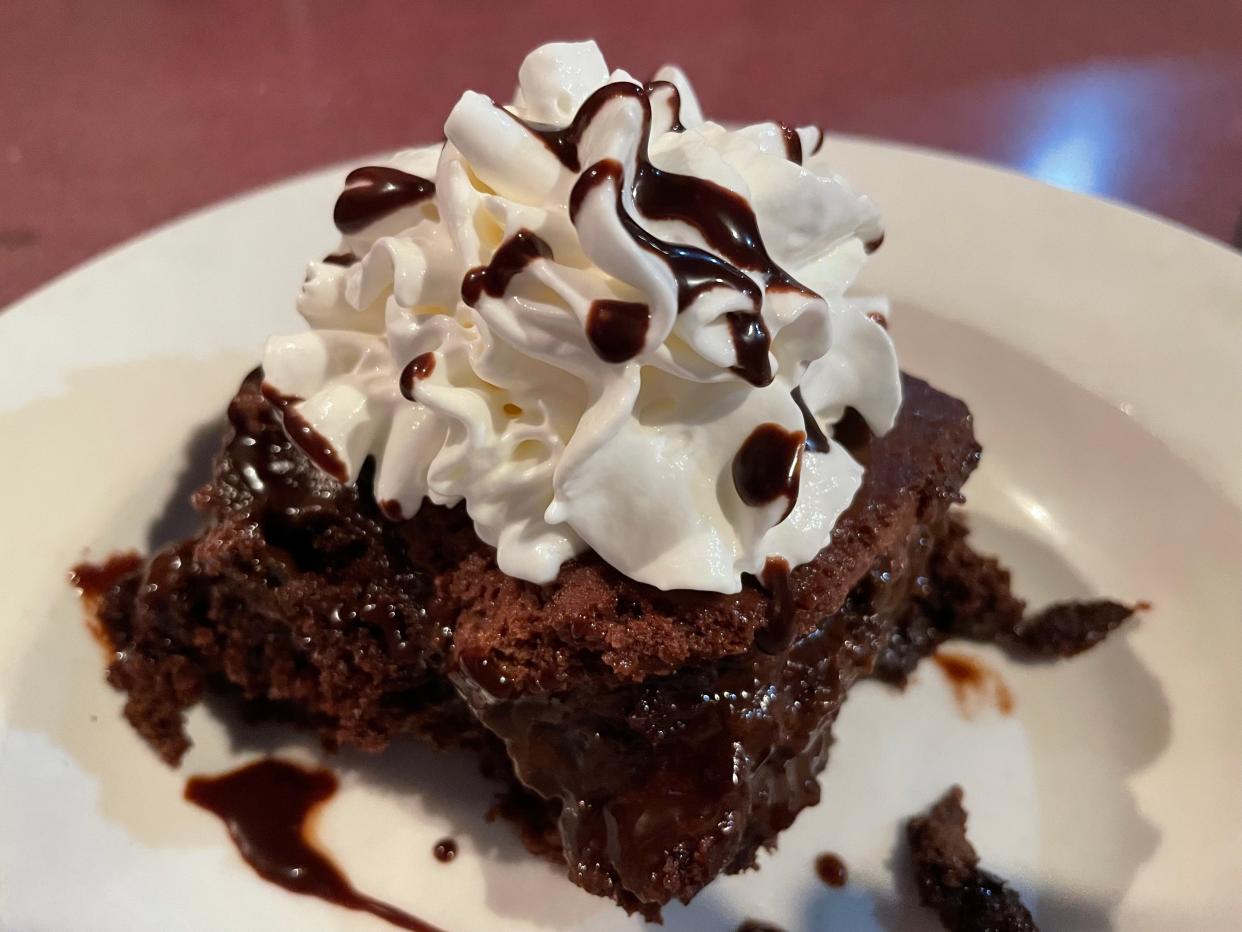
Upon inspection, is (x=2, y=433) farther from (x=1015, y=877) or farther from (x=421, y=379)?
(x=1015, y=877)

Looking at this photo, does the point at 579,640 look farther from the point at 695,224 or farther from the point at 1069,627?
the point at 1069,627

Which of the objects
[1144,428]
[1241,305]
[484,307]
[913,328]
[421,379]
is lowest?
[421,379]

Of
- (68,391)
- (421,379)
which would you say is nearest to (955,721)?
(421,379)

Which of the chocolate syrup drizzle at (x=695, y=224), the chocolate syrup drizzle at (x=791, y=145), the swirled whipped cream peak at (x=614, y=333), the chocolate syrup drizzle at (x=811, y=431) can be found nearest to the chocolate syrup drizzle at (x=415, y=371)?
the swirled whipped cream peak at (x=614, y=333)

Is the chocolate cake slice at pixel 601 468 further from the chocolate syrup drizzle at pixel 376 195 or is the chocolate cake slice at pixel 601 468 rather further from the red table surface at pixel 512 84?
the red table surface at pixel 512 84

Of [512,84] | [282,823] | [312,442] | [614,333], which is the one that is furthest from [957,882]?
[512,84]

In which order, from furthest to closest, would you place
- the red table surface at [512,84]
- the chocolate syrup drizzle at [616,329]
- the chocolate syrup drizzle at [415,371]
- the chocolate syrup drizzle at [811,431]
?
the red table surface at [512,84]
the chocolate syrup drizzle at [811,431]
the chocolate syrup drizzle at [415,371]
the chocolate syrup drizzle at [616,329]
